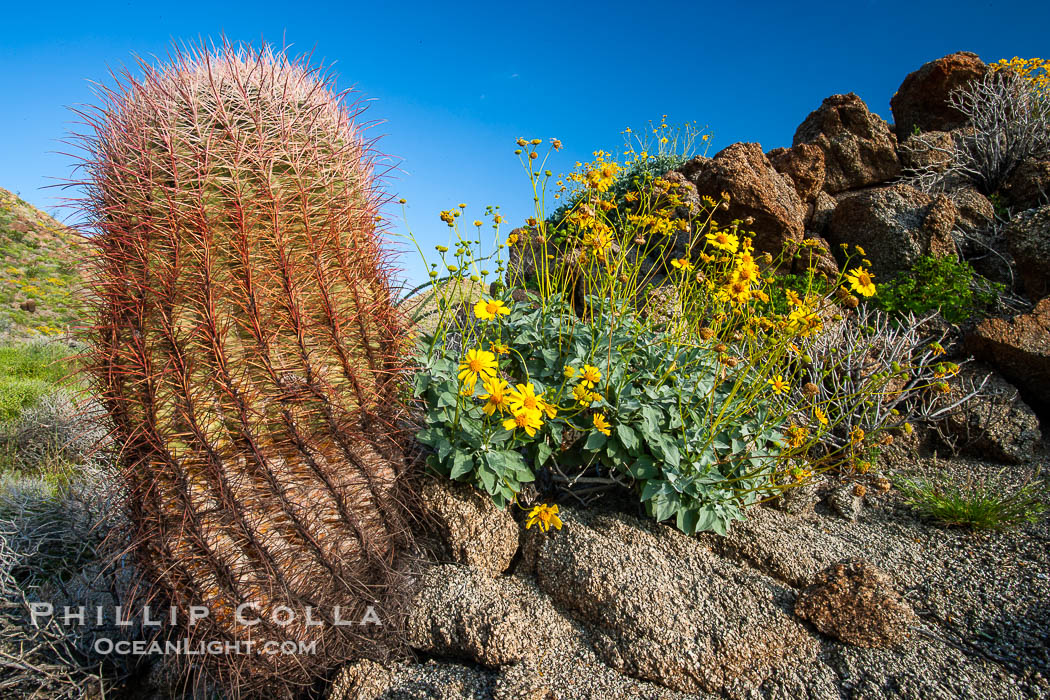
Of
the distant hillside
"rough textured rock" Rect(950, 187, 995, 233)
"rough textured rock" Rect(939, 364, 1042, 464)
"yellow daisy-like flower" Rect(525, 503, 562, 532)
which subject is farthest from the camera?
the distant hillside

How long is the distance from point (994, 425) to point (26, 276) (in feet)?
62.9

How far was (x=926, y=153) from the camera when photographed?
7.80 metres

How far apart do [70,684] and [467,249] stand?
269 centimetres

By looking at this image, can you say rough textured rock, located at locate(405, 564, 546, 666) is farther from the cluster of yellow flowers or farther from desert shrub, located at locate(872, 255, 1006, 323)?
the cluster of yellow flowers

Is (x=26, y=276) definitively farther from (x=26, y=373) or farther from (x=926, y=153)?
(x=926, y=153)

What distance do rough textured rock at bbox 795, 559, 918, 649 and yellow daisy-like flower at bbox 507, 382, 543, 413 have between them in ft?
4.76

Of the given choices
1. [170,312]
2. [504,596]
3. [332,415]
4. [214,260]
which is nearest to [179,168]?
[214,260]

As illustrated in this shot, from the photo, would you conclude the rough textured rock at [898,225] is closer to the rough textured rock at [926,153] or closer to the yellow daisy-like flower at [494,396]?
the rough textured rock at [926,153]

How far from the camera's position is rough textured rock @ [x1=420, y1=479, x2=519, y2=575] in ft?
9.21

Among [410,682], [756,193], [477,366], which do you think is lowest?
[410,682]

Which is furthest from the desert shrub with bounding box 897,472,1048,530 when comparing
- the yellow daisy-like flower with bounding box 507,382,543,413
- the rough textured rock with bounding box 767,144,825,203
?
the rough textured rock with bounding box 767,144,825,203

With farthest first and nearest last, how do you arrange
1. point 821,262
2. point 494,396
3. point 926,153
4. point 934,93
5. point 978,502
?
point 934,93
point 926,153
point 821,262
point 978,502
point 494,396

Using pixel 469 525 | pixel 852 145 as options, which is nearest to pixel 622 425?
pixel 469 525

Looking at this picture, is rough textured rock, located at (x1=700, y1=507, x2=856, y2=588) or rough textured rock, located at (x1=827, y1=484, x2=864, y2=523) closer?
rough textured rock, located at (x1=700, y1=507, x2=856, y2=588)
